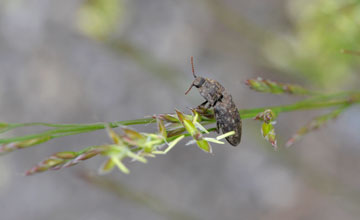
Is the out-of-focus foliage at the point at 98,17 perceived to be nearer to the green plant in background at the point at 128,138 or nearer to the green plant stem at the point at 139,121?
the green plant stem at the point at 139,121

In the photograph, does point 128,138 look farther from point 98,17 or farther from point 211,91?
point 98,17

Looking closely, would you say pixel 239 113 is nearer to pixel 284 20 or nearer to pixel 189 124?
pixel 189 124

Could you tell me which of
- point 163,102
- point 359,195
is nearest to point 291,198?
point 359,195

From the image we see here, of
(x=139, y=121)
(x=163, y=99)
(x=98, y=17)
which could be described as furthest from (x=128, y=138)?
(x=163, y=99)

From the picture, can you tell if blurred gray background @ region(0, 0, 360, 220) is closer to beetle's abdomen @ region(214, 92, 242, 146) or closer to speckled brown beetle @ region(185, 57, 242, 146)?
speckled brown beetle @ region(185, 57, 242, 146)

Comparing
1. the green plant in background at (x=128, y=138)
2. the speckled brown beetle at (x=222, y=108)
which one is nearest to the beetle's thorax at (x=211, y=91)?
the speckled brown beetle at (x=222, y=108)
